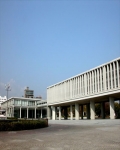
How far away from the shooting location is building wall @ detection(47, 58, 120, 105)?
44.8 metres

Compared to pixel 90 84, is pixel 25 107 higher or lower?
lower

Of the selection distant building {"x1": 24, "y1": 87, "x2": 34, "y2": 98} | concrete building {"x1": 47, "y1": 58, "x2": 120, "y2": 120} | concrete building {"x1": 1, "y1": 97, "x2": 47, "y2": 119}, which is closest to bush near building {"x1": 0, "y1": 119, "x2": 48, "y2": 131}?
concrete building {"x1": 47, "y1": 58, "x2": 120, "y2": 120}

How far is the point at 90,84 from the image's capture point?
2094 inches

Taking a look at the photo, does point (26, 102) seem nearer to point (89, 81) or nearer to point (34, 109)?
point (34, 109)

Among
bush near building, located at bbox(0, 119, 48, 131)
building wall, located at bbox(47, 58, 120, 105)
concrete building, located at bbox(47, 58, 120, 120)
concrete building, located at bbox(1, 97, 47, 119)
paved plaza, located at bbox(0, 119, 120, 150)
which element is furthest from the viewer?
concrete building, located at bbox(1, 97, 47, 119)

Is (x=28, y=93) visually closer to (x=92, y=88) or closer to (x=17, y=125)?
(x=92, y=88)

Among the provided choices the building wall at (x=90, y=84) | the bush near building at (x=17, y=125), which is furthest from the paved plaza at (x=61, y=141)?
the building wall at (x=90, y=84)

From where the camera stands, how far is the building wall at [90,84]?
44844mm

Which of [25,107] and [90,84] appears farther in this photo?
[25,107]

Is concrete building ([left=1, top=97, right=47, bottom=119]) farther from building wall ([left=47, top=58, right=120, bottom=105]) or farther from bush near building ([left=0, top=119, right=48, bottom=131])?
bush near building ([left=0, top=119, right=48, bottom=131])

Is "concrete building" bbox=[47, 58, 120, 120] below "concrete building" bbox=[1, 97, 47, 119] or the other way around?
the other way around

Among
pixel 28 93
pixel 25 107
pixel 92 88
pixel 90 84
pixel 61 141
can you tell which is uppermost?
pixel 28 93

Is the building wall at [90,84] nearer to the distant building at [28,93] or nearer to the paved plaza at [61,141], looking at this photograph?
the paved plaza at [61,141]

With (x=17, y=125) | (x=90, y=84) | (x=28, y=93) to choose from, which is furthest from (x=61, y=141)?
(x=28, y=93)
